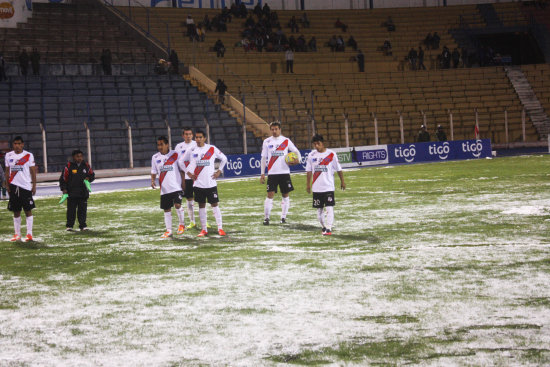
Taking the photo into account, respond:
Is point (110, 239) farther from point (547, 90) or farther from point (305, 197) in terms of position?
point (547, 90)

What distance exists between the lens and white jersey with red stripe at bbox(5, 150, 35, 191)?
45.3 feet

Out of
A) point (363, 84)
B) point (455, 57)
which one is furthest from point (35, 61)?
point (455, 57)

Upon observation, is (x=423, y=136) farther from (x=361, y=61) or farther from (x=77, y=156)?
(x=77, y=156)

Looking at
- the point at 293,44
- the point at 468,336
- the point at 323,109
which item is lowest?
the point at 468,336

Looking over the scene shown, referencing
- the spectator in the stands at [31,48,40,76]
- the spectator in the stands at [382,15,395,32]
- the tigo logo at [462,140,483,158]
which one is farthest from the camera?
the spectator in the stands at [382,15,395,32]

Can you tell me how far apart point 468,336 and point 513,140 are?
40201mm

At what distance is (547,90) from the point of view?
159 ft

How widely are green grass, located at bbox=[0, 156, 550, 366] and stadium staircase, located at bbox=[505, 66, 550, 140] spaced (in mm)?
31791

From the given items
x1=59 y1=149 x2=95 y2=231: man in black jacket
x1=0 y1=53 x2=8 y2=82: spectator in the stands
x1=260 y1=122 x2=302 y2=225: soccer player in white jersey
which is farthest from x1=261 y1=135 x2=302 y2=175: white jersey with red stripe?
x1=0 y1=53 x2=8 y2=82: spectator in the stands

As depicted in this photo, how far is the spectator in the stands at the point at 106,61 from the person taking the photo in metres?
38.7

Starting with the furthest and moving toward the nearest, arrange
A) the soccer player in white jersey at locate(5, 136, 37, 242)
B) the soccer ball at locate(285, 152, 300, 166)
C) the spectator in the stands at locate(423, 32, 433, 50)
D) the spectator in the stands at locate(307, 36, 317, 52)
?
the spectator in the stands at locate(423, 32, 433, 50)
the spectator in the stands at locate(307, 36, 317, 52)
the soccer ball at locate(285, 152, 300, 166)
the soccer player in white jersey at locate(5, 136, 37, 242)

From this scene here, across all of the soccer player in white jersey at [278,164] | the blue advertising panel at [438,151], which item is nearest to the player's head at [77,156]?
the soccer player in white jersey at [278,164]

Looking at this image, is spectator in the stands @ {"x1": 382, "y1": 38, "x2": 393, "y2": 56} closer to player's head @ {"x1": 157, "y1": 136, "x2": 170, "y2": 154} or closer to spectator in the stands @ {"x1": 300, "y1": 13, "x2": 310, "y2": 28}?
spectator in the stands @ {"x1": 300, "y1": 13, "x2": 310, "y2": 28}

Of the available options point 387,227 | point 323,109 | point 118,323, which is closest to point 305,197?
point 387,227
